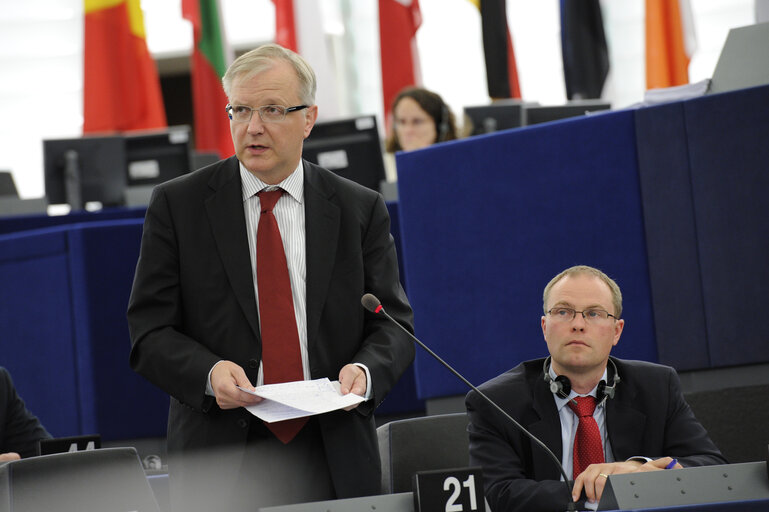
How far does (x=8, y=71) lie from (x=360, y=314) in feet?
26.6

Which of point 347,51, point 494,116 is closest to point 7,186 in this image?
point 494,116

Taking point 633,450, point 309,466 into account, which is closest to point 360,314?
point 309,466

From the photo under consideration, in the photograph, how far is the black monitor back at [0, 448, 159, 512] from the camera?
220 centimetres

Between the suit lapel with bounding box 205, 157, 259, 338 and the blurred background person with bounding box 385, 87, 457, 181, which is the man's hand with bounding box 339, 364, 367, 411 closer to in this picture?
the suit lapel with bounding box 205, 157, 259, 338

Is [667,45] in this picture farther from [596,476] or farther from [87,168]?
[596,476]

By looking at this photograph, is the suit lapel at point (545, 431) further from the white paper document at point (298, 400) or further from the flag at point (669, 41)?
the flag at point (669, 41)

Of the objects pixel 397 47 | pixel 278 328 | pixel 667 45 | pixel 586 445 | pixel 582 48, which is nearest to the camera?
pixel 278 328

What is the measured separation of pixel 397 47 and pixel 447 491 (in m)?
6.50

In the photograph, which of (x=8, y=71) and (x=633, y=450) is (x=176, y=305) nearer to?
(x=633, y=450)

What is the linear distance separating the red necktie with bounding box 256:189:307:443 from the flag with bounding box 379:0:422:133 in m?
5.74

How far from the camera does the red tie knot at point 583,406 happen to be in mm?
2635

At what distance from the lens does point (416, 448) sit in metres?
2.73

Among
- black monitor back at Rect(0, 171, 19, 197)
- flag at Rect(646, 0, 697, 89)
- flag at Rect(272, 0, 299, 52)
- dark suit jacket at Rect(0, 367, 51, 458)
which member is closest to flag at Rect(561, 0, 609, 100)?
flag at Rect(646, 0, 697, 89)

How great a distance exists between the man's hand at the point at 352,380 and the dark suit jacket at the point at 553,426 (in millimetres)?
492
